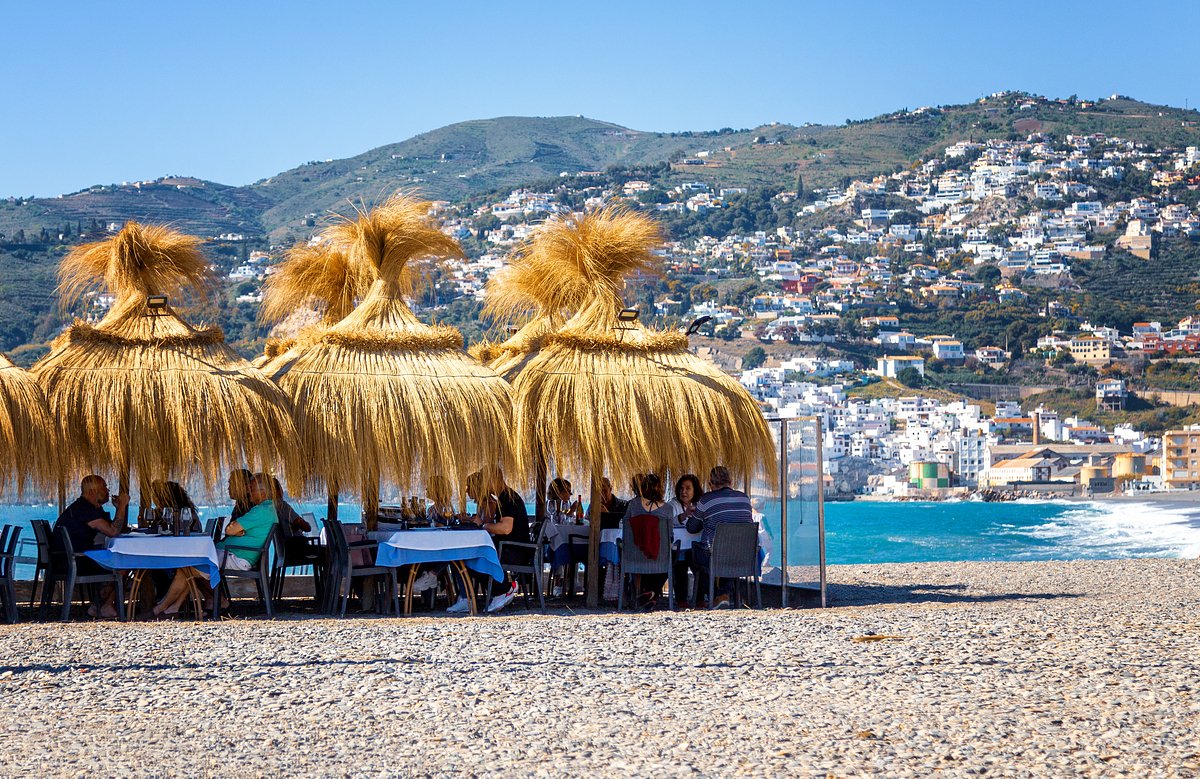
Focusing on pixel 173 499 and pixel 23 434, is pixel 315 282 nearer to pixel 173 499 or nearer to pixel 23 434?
pixel 173 499

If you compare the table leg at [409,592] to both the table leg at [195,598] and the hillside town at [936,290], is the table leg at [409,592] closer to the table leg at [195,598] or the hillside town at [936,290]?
the table leg at [195,598]

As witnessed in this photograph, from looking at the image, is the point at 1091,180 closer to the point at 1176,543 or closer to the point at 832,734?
the point at 1176,543

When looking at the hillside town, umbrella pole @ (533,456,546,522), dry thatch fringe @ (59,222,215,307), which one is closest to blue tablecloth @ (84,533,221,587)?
dry thatch fringe @ (59,222,215,307)

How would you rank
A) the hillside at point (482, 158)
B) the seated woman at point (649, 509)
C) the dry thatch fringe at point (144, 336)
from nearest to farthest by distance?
the dry thatch fringe at point (144, 336) < the seated woman at point (649, 509) < the hillside at point (482, 158)

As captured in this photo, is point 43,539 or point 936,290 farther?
point 936,290

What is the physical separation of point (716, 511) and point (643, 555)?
532mm

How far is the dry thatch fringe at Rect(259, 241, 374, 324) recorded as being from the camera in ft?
34.5

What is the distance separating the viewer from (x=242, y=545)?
8055 millimetres

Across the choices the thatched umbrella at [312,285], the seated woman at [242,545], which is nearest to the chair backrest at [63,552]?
the seated woman at [242,545]

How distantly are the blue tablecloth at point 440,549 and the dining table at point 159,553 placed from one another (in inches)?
38.0

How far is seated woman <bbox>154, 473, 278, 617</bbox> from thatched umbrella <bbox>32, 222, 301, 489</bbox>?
0.81ft

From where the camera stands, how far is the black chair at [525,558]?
8570 millimetres

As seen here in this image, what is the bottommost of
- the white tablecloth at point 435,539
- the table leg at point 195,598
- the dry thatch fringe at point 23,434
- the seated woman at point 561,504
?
the table leg at point 195,598

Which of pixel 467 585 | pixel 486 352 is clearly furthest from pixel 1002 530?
pixel 467 585
